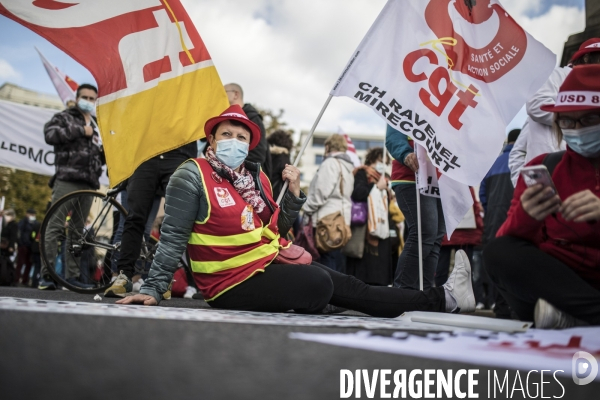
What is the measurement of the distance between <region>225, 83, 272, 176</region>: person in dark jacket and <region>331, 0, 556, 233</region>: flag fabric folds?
4.32ft

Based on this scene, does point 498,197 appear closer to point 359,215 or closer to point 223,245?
point 359,215

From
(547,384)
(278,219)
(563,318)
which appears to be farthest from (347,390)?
(278,219)

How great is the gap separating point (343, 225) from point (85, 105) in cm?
301

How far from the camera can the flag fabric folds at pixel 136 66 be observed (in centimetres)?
411

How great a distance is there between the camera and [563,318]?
2.26 metres

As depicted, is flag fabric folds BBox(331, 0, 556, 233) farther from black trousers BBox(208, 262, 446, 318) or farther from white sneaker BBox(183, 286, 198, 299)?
white sneaker BBox(183, 286, 198, 299)

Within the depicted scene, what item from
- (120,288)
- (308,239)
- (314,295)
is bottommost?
(120,288)

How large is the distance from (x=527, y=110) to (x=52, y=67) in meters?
7.54

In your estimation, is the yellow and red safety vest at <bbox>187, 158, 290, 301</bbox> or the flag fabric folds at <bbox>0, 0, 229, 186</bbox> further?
the flag fabric folds at <bbox>0, 0, 229, 186</bbox>

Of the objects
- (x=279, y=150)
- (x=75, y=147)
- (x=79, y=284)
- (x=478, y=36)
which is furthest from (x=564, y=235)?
(x=75, y=147)

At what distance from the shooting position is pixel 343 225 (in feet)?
21.5

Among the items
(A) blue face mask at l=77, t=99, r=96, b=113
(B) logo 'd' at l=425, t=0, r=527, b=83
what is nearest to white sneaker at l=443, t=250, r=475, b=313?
(B) logo 'd' at l=425, t=0, r=527, b=83

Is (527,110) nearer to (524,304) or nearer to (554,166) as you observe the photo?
(554,166)

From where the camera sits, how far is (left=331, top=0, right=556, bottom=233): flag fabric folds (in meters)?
4.16
